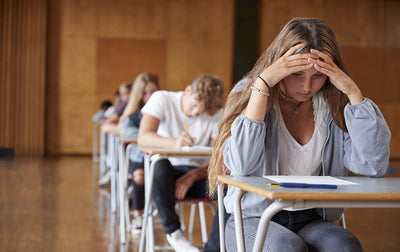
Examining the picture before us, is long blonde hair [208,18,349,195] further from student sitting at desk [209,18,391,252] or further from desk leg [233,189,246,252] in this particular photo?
desk leg [233,189,246,252]

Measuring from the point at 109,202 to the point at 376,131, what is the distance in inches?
141

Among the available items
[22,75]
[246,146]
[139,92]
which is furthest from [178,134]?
[22,75]

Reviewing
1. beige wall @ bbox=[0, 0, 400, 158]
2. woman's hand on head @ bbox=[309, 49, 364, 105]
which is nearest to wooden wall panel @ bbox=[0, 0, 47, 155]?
beige wall @ bbox=[0, 0, 400, 158]

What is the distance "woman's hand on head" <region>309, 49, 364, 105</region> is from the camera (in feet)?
4.91

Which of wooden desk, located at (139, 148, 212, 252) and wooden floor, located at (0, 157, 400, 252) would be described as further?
wooden floor, located at (0, 157, 400, 252)

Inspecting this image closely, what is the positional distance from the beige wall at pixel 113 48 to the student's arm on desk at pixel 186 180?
7.65 m

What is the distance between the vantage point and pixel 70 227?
3.60 metres

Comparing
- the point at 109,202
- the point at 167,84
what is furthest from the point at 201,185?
the point at 167,84

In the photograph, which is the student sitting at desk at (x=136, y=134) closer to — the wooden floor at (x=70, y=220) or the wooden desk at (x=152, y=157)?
the wooden floor at (x=70, y=220)

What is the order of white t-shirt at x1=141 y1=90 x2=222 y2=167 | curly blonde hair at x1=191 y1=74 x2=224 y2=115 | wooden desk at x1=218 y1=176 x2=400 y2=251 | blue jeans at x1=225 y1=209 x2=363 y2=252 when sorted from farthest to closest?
1. white t-shirt at x1=141 y1=90 x2=222 y2=167
2. curly blonde hair at x1=191 y1=74 x2=224 y2=115
3. blue jeans at x1=225 y1=209 x2=363 y2=252
4. wooden desk at x1=218 y1=176 x2=400 y2=251

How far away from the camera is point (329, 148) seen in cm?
161

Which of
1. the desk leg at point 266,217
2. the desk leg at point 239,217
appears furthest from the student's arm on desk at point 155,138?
the desk leg at point 266,217

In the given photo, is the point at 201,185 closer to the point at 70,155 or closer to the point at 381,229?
the point at 381,229

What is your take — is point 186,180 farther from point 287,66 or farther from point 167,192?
point 287,66
